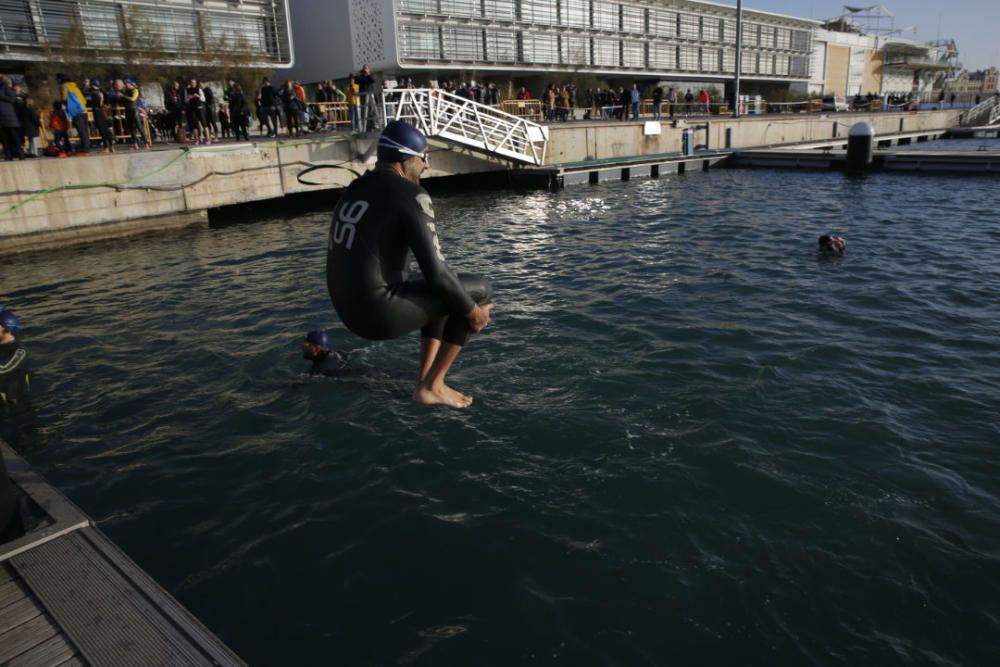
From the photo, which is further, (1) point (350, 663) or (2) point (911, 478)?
(2) point (911, 478)

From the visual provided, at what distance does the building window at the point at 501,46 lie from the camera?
45.2m

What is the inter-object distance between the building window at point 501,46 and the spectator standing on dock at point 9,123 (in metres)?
33.3

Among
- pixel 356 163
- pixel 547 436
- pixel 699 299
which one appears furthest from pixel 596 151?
pixel 547 436

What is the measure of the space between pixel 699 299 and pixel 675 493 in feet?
19.3

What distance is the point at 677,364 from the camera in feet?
25.2

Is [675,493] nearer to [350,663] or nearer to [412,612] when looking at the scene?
[412,612]

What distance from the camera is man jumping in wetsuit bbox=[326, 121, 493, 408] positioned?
4.39 meters

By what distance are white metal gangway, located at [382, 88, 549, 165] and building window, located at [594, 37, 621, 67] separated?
26.8m

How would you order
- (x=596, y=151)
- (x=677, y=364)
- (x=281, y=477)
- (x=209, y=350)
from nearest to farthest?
(x=281, y=477)
(x=677, y=364)
(x=209, y=350)
(x=596, y=151)

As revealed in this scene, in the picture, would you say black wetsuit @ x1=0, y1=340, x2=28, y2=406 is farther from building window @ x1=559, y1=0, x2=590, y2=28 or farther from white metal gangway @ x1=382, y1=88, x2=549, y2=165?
building window @ x1=559, y1=0, x2=590, y2=28

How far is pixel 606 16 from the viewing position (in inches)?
2063

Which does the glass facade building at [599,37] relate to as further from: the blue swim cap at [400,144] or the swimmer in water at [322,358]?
the blue swim cap at [400,144]

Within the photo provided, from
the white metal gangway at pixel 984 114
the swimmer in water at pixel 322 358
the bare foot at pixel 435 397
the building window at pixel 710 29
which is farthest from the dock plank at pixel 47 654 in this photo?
the white metal gangway at pixel 984 114

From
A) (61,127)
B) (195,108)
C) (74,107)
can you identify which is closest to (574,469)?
(74,107)
